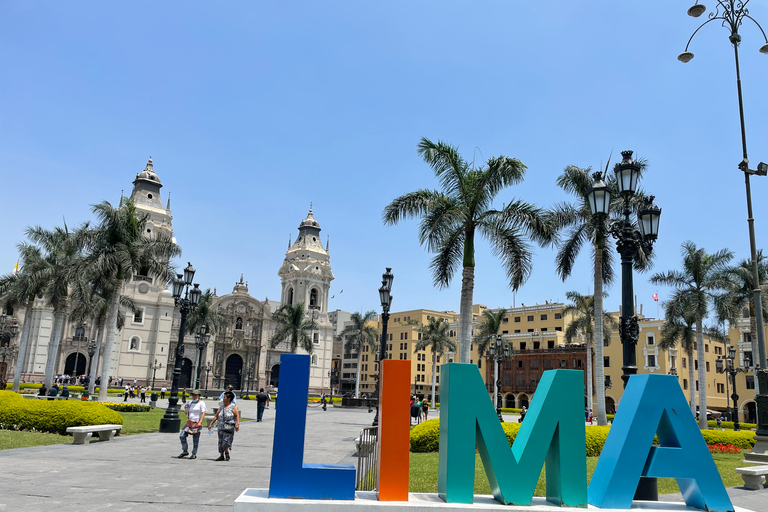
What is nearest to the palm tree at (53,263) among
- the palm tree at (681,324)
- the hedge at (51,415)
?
the hedge at (51,415)

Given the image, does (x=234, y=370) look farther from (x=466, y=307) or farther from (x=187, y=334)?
(x=466, y=307)

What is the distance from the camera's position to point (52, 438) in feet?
52.6

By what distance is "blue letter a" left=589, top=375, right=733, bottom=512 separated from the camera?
7141 millimetres

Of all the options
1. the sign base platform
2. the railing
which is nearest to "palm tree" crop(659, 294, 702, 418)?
the railing

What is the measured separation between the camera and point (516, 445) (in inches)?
293

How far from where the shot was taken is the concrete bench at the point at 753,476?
1168 centimetres

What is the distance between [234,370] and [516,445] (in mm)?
75198

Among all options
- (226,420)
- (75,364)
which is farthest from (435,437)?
(75,364)

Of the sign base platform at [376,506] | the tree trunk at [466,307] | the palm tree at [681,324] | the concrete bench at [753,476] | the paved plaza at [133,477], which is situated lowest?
the paved plaza at [133,477]

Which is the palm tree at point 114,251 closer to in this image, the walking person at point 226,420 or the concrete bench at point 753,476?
the walking person at point 226,420

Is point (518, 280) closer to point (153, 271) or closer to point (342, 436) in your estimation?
point (342, 436)

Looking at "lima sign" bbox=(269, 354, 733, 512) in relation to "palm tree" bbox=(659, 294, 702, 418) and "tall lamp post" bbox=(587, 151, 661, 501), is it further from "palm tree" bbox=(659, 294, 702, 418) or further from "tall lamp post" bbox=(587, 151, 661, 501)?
"palm tree" bbox=(659, 294, 702, 418)

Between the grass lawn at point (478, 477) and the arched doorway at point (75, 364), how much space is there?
59663 mm

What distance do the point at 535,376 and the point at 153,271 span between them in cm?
5468
